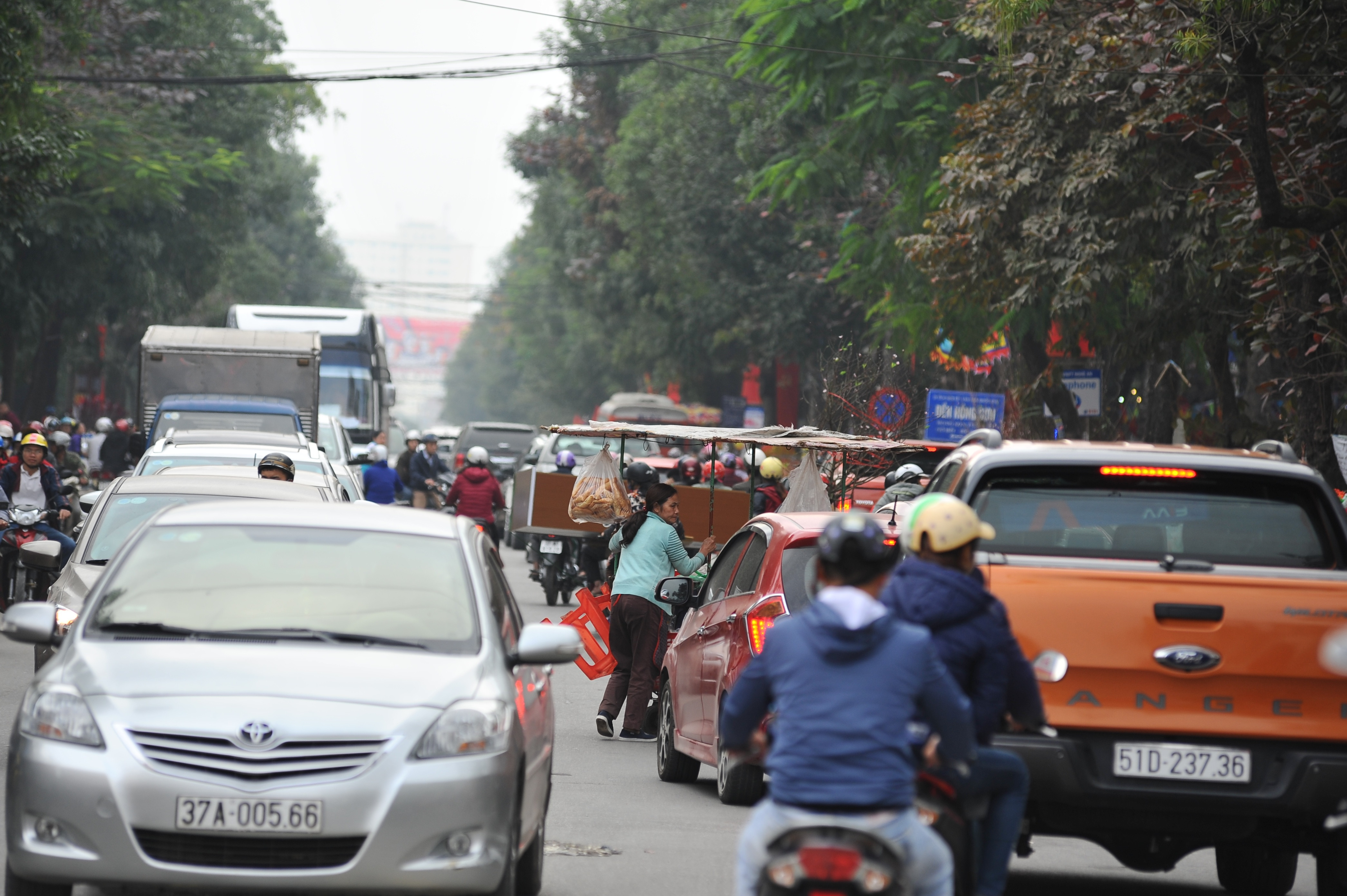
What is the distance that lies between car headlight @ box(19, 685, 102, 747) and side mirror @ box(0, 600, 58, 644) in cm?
55

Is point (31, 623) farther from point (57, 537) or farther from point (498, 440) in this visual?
point (498, 440)

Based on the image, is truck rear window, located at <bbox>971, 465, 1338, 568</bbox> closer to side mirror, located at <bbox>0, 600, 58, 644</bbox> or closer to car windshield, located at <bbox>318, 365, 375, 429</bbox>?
side mirror, located at <bbox>0, 600, 58, 644</bbox>

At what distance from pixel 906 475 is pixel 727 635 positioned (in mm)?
5770

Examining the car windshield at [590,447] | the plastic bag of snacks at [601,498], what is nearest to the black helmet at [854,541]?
the plastic bag of snacks at [601,498]

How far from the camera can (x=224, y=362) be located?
1067 inches

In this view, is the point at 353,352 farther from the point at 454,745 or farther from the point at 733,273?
the point at 454,745

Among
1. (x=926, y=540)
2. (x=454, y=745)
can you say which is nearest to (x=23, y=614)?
(x=454, y=745)

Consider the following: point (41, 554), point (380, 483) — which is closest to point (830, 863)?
point (41, 554)

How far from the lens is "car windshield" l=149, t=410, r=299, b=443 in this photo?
2234 cm

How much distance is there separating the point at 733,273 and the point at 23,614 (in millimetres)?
39869

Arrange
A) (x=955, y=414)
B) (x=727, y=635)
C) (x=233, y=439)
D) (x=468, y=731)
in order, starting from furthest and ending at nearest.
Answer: (x=955, y=414) < (x=233, y=439) < (x=727, y=635) < (x=468, y=731)

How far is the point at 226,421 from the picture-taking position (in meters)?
22.6

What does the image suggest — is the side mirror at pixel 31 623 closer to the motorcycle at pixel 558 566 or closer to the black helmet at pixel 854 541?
the black helmet at pixel 854 541

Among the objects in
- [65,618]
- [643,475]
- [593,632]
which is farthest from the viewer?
[593,632]
